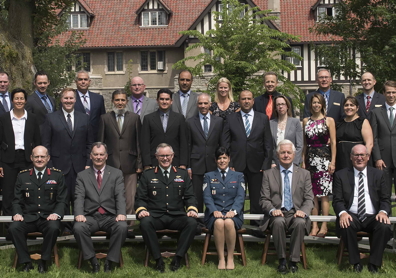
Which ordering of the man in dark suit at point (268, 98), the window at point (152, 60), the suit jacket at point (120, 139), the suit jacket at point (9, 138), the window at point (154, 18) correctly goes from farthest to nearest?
the window at point (154, 18) → the window at point (152, 60) → the man in dark suit at point (268, 98) → the suit jacket at point (120, 139) → the suit jacket at point (9, 138)

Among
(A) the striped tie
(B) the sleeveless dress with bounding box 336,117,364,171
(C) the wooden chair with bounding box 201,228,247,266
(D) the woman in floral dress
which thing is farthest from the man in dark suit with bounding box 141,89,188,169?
(B) the sleeveless dress with bounding box 336,117,364,171

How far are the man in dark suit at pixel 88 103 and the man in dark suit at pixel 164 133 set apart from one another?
0.90 meters

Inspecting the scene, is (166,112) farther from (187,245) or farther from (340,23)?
(340,23)

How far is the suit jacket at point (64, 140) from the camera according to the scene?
27.2 feet

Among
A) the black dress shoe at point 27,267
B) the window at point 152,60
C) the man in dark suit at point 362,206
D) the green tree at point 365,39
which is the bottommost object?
the black dress shoe at point 27,267

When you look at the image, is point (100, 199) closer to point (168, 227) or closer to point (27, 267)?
point (168, 227)

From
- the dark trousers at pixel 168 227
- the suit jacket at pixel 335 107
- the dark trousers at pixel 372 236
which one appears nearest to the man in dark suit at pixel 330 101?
the suit jacket at pixel 335 107

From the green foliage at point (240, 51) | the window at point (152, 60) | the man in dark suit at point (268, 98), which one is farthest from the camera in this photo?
the window at point (152, 60)

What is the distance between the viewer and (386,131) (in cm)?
839

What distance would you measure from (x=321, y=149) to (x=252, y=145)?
97 cm

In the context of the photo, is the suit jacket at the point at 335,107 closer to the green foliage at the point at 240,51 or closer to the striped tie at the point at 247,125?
the striped tie at the point at 247,125

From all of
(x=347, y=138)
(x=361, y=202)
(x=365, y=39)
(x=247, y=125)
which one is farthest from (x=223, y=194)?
(x=365, y=39)

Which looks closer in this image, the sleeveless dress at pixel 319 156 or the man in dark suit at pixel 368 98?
the sleeveless dress at pixel 319 156

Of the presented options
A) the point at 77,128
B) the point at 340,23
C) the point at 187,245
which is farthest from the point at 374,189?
the point at 340,23
